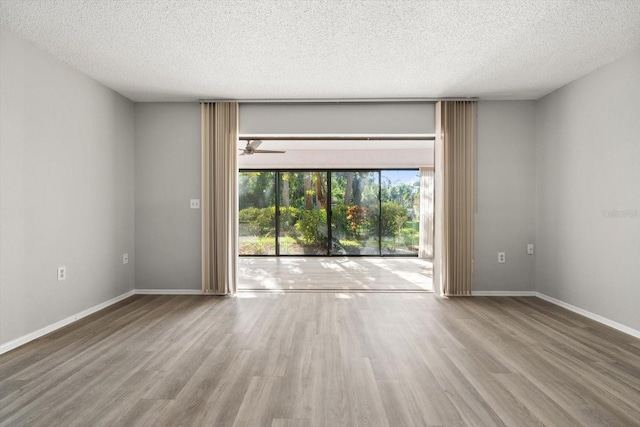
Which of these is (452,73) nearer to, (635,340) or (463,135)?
(463,135)

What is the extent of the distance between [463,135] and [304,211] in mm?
4506

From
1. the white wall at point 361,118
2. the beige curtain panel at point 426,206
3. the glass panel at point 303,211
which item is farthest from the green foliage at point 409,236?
the white wall at point 361,118

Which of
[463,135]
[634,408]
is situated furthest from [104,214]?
[634,408]

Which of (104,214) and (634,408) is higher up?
(104,214)

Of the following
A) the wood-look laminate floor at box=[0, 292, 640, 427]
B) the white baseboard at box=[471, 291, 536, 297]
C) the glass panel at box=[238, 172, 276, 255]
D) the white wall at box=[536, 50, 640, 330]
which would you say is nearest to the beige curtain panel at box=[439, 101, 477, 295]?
the white baseboard at box=[471, 291, 536, 297]

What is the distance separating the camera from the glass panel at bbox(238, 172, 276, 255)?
8.23 metres

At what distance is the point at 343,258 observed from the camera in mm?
7898

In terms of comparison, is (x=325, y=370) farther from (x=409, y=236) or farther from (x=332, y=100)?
(x=409, y=236)

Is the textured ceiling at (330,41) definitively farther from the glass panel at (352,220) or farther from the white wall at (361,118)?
the glass panel at (352,220)

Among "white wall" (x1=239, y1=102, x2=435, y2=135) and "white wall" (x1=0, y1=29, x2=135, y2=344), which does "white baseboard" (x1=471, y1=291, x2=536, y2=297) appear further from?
"white wall" (x1=0, y1=29, x2=135, y2=344)

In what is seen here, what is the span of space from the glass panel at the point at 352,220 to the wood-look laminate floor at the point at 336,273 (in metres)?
0.43

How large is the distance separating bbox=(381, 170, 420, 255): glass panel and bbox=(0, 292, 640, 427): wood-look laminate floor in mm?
4646

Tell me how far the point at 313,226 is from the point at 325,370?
19.8ft

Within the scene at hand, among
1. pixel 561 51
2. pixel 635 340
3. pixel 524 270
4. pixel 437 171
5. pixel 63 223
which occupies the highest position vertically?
pixel 561 51
